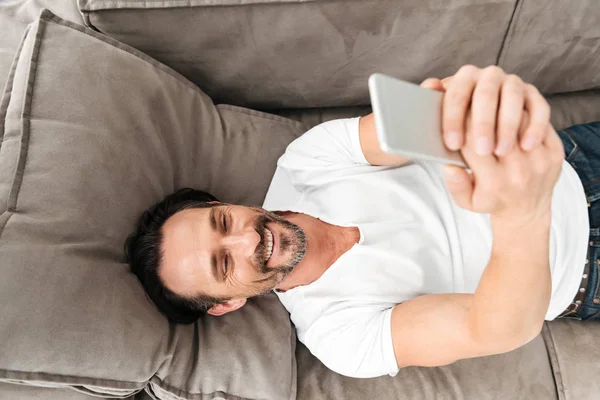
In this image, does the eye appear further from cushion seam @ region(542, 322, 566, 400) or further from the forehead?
cushion seam @ region(542, 322, 566, 400)

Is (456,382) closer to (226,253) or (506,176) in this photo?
(226,253)

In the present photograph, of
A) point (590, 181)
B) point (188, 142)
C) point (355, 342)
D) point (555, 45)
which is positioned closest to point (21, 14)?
point (188, 142)

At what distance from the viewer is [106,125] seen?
3.37ft

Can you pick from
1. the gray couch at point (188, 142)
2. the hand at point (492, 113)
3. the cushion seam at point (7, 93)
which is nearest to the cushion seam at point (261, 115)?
the gray couch at point (188, 142)

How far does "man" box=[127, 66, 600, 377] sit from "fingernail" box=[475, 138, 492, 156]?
0.44m

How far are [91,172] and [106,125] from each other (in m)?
0.11

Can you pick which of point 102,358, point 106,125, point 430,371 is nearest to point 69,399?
point 102,358

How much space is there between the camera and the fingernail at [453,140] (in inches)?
21.9

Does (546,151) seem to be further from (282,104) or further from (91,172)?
(282,104)

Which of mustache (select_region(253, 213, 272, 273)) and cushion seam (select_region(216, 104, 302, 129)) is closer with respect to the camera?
mustache (select_region(253, 213, 272, 273))

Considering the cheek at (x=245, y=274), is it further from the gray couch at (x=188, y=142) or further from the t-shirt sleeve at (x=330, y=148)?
the t-shirt sleeve at (x=330, y=148)

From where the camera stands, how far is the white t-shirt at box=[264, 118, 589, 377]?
110 centimetres

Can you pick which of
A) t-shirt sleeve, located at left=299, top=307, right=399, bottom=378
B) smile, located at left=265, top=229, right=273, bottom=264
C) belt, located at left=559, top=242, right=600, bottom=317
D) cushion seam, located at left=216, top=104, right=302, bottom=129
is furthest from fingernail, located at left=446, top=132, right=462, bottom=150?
cushion seam, located at left=216, top=104, right=302, bottom=129

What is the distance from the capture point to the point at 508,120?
0.56 metres
